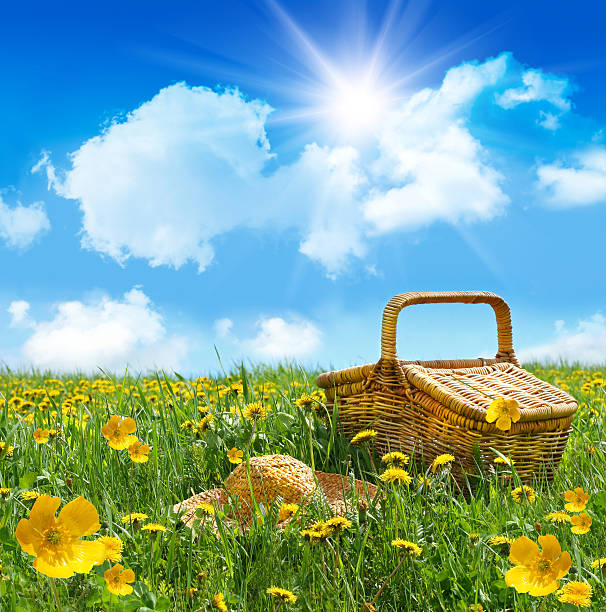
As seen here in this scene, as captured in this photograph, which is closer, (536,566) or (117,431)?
(536,566)

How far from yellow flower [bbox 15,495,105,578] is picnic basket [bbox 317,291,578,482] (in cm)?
209

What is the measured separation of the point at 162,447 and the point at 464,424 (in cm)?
158

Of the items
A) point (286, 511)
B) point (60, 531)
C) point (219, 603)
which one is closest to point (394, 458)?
point (286, 511)

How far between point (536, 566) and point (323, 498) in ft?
3.21

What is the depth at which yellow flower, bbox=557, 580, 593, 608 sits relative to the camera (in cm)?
173

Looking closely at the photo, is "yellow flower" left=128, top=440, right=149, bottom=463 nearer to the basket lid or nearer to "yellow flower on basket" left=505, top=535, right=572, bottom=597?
"yellow flower on basket" left=505, top=535, right=572, bottom=597

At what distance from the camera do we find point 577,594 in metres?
1.76

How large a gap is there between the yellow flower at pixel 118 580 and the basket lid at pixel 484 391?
2.03 meters

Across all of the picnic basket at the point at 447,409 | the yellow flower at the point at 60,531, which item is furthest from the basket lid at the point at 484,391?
the yellow flower at the point at 60,531

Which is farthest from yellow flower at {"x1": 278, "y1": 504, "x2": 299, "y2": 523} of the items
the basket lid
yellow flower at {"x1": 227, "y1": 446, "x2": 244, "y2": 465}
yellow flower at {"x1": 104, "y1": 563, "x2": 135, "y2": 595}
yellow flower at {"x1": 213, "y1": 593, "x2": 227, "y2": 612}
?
the basket lid

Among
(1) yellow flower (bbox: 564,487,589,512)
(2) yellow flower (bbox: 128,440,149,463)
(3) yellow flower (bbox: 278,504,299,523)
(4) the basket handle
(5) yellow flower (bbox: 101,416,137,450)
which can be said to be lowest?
(1) yellow flower (bbox: 564,487,589,512)

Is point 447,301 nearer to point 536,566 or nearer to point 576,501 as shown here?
point 576,501

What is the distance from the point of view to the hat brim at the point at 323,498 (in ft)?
8.16

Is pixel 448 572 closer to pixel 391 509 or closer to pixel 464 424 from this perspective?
pixel 391 509
